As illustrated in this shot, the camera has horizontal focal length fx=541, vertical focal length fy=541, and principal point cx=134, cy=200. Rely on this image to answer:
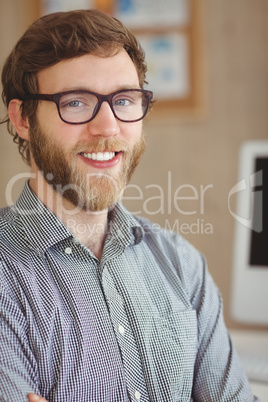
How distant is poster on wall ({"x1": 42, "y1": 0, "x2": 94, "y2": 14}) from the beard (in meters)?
1.54

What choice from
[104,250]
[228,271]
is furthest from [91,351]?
[228,271]

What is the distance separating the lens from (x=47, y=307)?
1013 mm

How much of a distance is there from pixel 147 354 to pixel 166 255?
0.25 metres

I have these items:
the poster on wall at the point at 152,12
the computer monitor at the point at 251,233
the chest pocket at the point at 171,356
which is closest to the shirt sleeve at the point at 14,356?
the chest pocket at the point at 171,356

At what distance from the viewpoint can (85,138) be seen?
43.8 inches

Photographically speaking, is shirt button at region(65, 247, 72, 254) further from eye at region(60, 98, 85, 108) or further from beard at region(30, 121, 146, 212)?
eye at region(60, 98, 85, 108)

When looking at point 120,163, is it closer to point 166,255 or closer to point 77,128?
point 77,128

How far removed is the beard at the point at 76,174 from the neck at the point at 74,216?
1 centimetres

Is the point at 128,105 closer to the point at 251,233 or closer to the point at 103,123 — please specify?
the point at 103,123

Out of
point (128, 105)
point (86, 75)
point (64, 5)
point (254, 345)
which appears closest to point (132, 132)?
point (128, 105)

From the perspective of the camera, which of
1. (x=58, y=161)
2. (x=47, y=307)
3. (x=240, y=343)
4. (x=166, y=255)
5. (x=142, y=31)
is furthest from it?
(x=142, y=31)

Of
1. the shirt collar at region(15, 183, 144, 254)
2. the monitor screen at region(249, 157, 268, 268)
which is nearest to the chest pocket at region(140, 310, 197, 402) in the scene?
the shirt collar at region(15, 183, 144, 254)

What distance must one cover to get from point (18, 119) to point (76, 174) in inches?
8.0

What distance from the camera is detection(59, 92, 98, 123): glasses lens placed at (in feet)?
3.61
